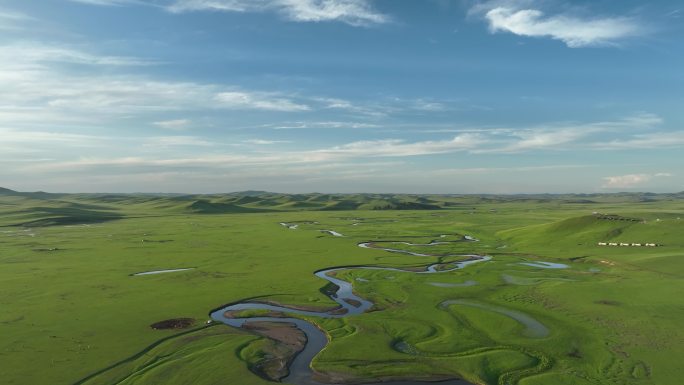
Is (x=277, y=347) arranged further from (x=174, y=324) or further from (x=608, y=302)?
(x=608, y=302)

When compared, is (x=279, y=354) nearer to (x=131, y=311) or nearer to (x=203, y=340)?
(x=203, y=340)

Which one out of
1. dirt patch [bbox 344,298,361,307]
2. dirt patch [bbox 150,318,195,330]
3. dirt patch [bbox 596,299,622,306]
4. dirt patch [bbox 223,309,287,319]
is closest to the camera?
dirt patch [bbox 150,318,195,330]

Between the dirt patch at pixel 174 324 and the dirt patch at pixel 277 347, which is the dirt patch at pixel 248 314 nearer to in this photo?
the dirt patch at pixel 277 347

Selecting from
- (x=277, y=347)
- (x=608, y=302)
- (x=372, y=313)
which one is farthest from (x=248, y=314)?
(x=608, y=302)

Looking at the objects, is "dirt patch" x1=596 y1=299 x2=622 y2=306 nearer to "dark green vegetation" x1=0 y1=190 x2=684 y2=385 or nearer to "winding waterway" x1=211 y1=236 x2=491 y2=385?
"dark green vegetation" x1=0 y1=190 x2=684 y2=385

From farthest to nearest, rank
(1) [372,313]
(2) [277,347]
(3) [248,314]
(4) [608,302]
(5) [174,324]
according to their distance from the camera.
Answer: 1. (4) [608,302]
2. (1) [372,313]
3. (3) [248,314]
4. (5) [174,324]
5. (2) [277,347]

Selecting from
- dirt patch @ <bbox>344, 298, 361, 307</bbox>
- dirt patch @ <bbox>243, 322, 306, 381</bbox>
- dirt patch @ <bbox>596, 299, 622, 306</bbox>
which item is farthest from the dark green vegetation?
dirt patch @ <bbox>344, 298, 361, 307</bbox>
